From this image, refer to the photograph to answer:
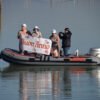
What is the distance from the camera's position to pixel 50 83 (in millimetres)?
21453

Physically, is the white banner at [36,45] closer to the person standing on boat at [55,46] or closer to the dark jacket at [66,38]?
the person standing on boat at [55,46]

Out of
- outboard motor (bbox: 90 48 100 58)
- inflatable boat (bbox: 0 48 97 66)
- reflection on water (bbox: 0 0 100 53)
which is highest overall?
reflection on water (bbox: 0 0 100 53)

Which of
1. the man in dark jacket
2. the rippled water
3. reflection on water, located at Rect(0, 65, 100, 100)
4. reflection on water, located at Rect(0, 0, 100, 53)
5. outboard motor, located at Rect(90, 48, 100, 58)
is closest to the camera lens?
reflection on water, located at Rect(0, 65, 100, 100)

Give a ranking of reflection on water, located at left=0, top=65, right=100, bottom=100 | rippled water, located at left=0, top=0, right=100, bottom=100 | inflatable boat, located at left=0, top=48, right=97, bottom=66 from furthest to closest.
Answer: inflatable boat, located at left=0, top=48, right=97, bottom=66
rippled water, located at left=0, top=0, right=100, bottom=100
reflection on water, located at left=0, top=65, right=100, bottom=100

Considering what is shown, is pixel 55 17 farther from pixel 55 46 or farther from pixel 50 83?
pixel 50 83

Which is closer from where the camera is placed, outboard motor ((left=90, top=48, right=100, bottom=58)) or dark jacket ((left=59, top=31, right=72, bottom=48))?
outboard motor ((left=90, top=48, right=100, bottom=58))

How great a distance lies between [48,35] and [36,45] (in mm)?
20100

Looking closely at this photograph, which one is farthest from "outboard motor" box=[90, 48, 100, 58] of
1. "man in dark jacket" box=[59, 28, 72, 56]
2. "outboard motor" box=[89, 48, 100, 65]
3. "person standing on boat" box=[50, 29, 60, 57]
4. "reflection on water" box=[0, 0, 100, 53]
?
"reflection on water" box=[0, 0, 100, 53]

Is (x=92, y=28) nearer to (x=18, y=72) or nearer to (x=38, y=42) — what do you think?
(x=38, y=42)

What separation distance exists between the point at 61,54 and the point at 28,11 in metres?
37.0

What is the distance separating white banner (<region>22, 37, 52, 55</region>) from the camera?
3077 cm

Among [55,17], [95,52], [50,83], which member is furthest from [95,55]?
[55,17]

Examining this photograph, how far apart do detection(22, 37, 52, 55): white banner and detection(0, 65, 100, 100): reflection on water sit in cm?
260

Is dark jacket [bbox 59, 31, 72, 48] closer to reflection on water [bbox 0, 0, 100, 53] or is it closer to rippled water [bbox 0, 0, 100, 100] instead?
rippled water [bbox 0, 0, 100, 100]
